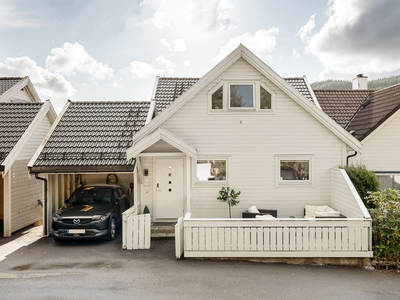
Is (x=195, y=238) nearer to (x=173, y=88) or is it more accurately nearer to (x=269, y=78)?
(x=269, y=78)

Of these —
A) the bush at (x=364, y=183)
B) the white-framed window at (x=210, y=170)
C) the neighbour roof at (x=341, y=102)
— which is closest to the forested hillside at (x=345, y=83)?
the neighbour roof at (x=341, y=102)

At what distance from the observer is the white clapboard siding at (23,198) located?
11297mm

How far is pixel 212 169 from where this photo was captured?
10.8 meters

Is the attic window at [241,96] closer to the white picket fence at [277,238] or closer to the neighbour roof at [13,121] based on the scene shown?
the white picket fence at [277,238]

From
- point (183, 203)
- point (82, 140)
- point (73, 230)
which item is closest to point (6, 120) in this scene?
point (82, 140)

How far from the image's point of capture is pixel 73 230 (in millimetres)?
9422

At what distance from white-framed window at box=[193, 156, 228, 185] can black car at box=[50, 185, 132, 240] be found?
3.22 meters

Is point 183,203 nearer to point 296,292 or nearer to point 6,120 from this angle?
point 296,292

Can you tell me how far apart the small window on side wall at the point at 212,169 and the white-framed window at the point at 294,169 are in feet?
6.54

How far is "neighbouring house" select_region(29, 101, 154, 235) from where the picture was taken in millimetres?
10523

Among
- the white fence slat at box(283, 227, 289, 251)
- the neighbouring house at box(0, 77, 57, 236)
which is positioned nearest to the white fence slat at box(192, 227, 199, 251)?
the white fence slat at box(283, 227, 289, 251)

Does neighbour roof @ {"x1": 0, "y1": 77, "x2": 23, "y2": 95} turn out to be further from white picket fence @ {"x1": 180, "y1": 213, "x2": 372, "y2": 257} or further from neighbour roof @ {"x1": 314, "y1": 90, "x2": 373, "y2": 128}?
neighbour roof @ {"x1": 314, "y1": 90, "x2": 373, "y2": 128}

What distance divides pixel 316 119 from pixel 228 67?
12.3 feet

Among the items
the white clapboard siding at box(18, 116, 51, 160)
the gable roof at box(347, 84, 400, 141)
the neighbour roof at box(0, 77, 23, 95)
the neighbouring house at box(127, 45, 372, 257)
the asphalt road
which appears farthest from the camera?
the neighbour roof at box(0, 77, 23, 95)
